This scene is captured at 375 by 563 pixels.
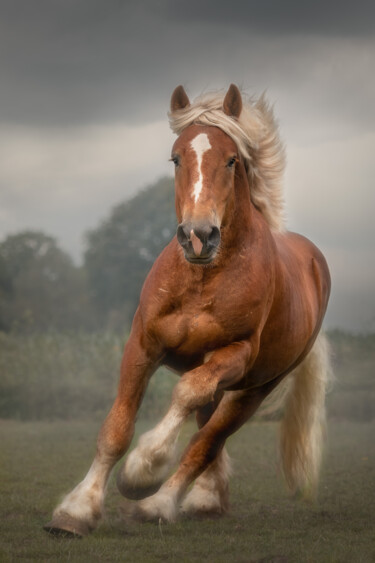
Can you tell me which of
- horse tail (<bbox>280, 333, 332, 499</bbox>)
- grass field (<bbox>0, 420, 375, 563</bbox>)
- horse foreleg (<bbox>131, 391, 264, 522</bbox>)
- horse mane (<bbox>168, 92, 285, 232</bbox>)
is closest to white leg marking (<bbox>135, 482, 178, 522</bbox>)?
horse foreleg (<bbox>131, 391, 264, 522</bbox>)

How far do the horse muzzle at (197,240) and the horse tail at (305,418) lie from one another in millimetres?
3707

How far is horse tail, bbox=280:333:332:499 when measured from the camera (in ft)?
26.3

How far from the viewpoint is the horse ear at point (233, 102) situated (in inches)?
220

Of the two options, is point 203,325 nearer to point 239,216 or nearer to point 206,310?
point 206,310

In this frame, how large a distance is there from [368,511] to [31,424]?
10.5 m

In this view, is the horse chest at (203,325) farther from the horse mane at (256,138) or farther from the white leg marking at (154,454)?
the horse mane at (256,138)

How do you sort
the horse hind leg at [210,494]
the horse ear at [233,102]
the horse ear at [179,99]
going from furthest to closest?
the horse hind leg at [210,494]
the horse ear at [179,99]
the horse ear at [233,102]

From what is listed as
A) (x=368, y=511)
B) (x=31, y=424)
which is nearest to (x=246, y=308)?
(x=368, y=511)

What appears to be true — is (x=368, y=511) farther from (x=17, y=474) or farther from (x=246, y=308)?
(x=17, y=474)

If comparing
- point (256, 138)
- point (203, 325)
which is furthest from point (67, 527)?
point (256, 138)

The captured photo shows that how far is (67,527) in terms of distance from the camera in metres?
5.14

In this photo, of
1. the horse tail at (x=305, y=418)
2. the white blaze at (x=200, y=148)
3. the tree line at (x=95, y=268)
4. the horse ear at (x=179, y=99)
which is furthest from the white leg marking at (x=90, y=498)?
the tree line at (x=95, y=268)

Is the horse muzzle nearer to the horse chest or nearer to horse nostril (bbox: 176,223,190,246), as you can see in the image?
horse nostril (bbox: 176,223,190,246)

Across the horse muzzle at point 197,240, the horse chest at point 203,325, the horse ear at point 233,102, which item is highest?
the horse ear at point 233,102
